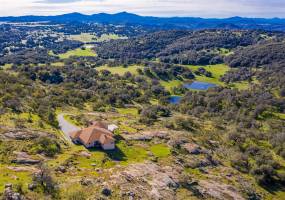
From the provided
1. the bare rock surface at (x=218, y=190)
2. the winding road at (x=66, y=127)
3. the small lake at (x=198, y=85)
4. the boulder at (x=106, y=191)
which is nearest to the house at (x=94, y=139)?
the winding road at (x=66, y=127)

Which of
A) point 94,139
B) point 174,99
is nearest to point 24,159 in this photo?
point 94,139

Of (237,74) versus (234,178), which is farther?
(237,74)

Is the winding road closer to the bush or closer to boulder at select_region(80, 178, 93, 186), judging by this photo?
the bush

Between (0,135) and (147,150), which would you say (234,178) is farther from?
(0,135)

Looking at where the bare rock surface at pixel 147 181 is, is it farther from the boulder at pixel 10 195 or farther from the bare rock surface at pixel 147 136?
the boulder at pixel 10 195

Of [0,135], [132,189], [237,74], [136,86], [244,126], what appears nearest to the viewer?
[132,189]

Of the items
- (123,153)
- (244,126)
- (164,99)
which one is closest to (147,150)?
(123,153)

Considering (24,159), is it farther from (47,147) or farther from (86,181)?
(86,181)

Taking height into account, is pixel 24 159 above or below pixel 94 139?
above

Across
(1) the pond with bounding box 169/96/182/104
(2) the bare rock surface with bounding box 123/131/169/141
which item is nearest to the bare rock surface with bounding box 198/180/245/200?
(2) the bare rock surface with bounding box 123/131/169/141
